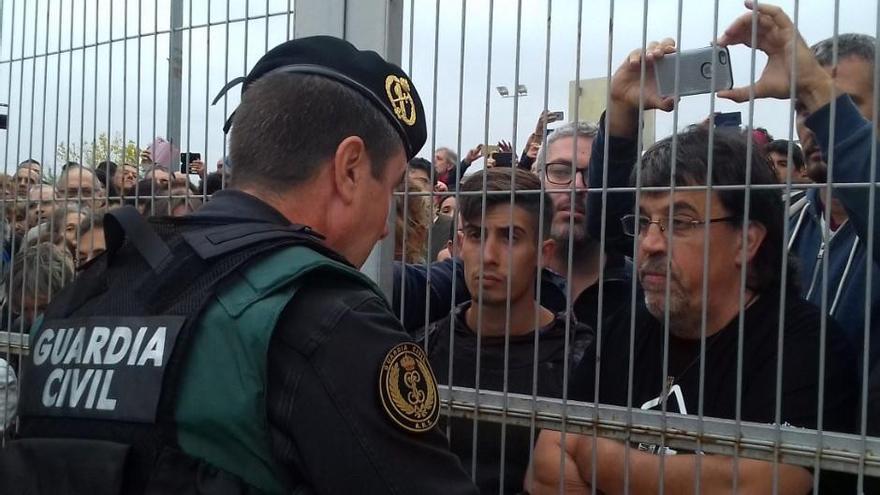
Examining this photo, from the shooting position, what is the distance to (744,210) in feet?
5.92

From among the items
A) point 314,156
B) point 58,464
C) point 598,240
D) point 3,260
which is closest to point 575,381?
point 598,240

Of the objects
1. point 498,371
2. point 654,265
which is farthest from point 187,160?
point 654,265

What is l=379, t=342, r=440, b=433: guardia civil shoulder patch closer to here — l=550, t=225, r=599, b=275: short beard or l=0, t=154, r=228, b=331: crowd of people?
l=550, t=225, r=599, b=275: short beard

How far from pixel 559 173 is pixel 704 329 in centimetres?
51

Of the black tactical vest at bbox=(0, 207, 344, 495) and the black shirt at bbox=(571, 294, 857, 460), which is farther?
the black shirt at bbox=(571, 294, 857, 460)

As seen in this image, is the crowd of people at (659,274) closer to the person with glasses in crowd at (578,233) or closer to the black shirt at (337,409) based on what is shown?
the person with glasses in crowd at (578,233)

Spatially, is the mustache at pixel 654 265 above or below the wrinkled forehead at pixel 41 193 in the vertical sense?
below

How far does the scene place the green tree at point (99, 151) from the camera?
9.50ft

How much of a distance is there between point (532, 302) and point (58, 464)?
114 cm

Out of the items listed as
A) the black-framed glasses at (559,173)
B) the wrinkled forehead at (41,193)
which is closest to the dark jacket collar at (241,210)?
the black-framed glasses at (559,173)

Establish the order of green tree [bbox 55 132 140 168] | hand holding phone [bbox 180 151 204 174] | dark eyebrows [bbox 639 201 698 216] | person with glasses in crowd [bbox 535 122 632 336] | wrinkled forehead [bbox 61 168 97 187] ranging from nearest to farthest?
dark eyebrows [bbox 639 201 698 216] → person with glasses in crowd [bbox 535 122 632 336] → hand holding phone [bbox 180 151 204 174] → green tree [bbox 55 132 140 168] → wrinkled forehead [bbox 61 168 97 187]

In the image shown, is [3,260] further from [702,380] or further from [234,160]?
[702,380]

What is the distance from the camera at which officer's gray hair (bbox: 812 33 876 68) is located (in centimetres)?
177

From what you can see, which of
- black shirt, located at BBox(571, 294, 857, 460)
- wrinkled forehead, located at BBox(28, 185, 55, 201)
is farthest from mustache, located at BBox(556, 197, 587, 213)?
wrinkled forehead, located at BBox(28, 185, 55, 201)
